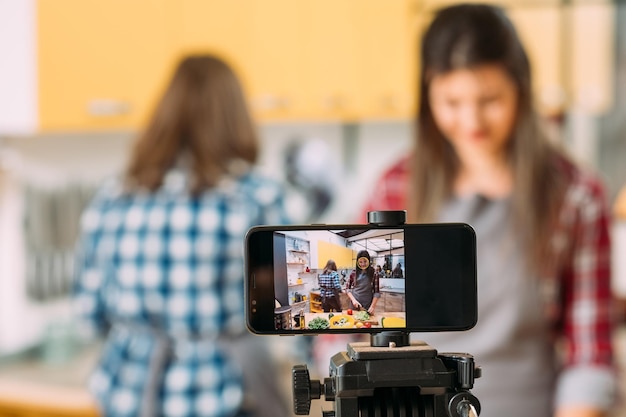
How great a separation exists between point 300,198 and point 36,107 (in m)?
0.87

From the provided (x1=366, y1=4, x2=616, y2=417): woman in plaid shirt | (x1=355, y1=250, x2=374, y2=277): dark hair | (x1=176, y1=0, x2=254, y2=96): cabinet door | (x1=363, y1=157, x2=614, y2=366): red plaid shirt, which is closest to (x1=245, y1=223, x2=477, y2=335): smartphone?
(x1=355, y1=250, x2=374, y2=277): dark hair

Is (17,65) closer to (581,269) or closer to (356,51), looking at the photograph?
(356,51)

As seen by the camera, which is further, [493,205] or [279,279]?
[493,205]

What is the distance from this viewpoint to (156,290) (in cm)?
136

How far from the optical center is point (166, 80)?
79.7 inches

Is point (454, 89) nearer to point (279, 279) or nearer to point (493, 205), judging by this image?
point (493, 205)

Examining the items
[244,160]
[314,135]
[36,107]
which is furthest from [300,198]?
[244,160]

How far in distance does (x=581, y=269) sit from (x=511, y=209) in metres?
0.17

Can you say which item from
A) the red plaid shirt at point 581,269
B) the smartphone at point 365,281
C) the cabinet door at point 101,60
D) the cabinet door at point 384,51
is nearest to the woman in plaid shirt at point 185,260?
the red plaid shirt at point 581,269

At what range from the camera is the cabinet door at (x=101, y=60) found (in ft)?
6.65

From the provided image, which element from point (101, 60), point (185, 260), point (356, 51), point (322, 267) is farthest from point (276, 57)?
point (322, 267)

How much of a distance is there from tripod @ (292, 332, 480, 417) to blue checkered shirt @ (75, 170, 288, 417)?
0.89 m

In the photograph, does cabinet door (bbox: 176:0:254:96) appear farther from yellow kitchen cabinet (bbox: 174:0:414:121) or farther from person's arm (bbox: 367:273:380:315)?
person's arm (bbox: 367:273:380:315)

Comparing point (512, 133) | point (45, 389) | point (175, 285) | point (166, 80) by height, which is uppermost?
point (166, 80)
